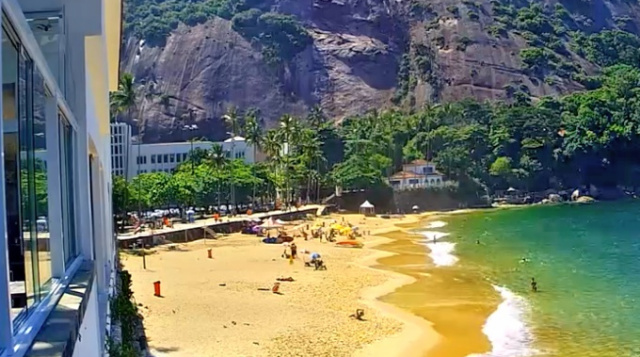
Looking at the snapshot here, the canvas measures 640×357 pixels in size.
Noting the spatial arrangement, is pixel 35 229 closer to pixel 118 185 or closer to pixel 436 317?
pixel 436 317

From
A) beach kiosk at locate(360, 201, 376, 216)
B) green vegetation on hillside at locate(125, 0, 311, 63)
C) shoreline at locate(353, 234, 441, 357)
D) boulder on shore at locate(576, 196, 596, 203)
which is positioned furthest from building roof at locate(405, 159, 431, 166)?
shoreline at locate(353, 234, 441, 357)

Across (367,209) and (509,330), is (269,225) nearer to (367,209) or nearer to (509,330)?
(367,209)

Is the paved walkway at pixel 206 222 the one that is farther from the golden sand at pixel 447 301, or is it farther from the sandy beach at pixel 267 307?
the golden sand at pixel 447 301

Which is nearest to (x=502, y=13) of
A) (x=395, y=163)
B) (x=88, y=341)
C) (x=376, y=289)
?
(x=395, y=163)

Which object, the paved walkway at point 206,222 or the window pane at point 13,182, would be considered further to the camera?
the paved walkway at point 206,222

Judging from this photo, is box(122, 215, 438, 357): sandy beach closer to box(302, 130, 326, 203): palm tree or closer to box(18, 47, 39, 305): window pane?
box(18, 47, 39, 305): window pane

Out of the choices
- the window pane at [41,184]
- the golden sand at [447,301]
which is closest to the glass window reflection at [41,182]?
the window pane at [41,184]

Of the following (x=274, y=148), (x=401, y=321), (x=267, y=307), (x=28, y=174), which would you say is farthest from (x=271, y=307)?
(x=274, y=148)
